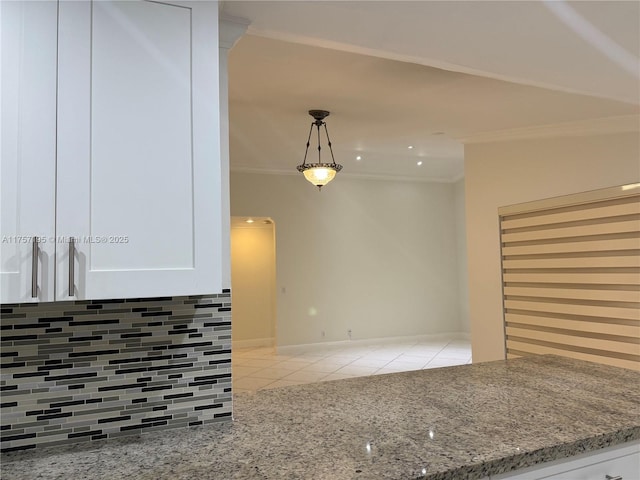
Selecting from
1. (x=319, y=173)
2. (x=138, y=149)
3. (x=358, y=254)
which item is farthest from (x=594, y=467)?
(x=358, y=254)

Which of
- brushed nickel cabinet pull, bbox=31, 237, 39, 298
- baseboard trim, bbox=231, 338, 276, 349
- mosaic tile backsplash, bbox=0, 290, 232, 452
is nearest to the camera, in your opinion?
brushed nickel cabinet pull, bbox=31, 237, 39, 298

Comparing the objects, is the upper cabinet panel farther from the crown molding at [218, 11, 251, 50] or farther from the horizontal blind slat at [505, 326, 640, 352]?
the horizontal blind slat at [505, 326, 640, 352]

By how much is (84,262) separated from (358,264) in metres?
6.69

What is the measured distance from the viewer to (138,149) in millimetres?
1178

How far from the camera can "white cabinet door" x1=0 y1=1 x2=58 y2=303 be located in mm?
1029

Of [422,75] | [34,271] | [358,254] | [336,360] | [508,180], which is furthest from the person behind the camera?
[358,254]

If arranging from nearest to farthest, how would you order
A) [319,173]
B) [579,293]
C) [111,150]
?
[111,150]
[579,293]
[319,173]

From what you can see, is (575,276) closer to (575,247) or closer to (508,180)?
(575,247)

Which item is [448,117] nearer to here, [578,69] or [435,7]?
[578,69]

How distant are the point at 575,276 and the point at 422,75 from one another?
7.02ft

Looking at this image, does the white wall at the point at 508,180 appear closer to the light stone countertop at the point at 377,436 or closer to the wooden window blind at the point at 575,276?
the wooden window blind at the point at 575,276

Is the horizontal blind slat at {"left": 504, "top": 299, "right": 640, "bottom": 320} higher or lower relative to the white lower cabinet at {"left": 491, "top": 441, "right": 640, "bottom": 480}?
higher

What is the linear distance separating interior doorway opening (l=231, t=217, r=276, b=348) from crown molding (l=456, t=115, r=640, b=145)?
167 inches

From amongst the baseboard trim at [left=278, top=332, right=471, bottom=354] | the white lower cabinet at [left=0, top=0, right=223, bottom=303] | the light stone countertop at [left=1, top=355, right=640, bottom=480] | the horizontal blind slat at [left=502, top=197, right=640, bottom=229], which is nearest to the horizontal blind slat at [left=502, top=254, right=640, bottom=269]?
the horizontal blind slat at [left=502, top=197, right=640, bottom=229]
